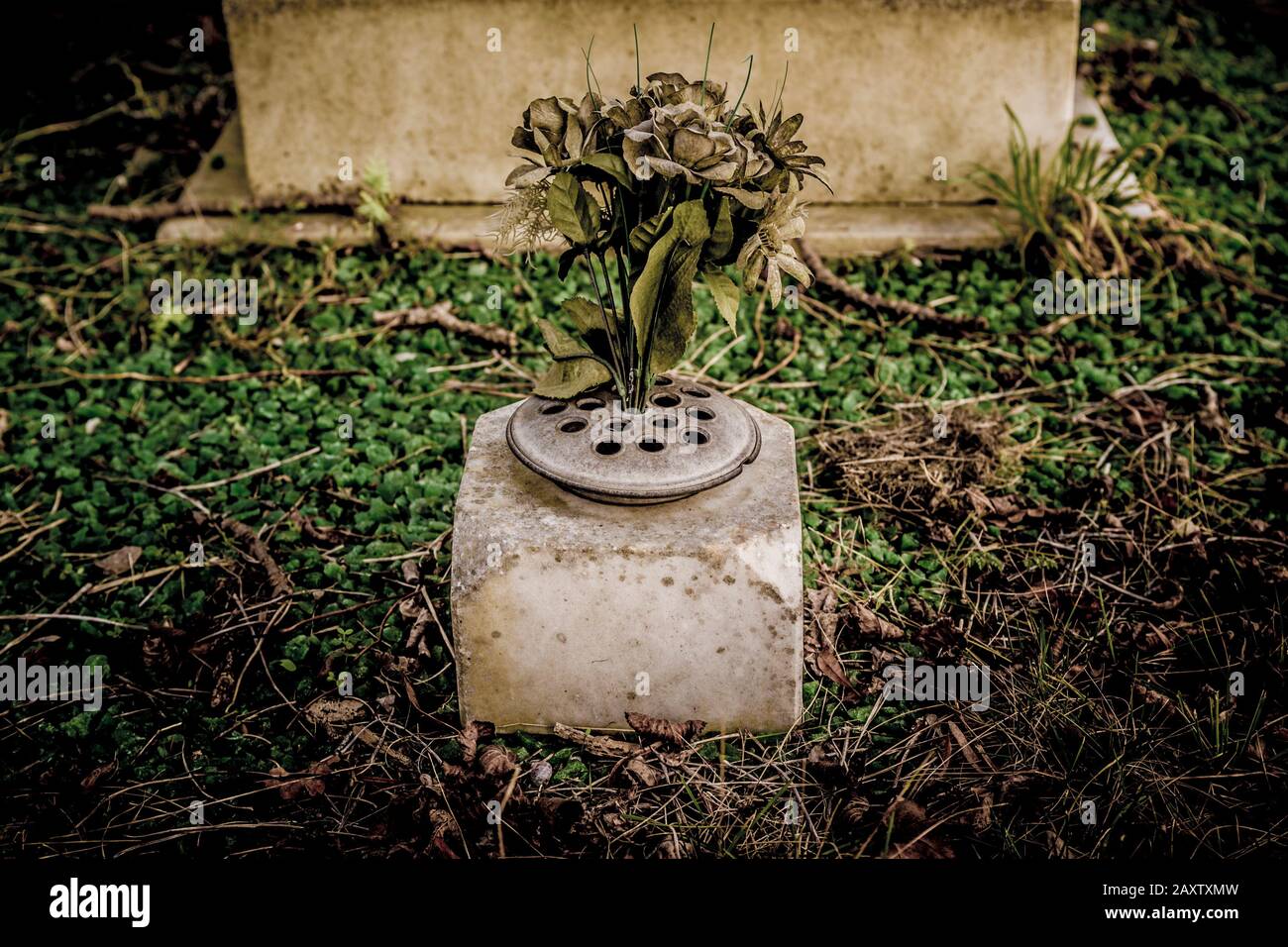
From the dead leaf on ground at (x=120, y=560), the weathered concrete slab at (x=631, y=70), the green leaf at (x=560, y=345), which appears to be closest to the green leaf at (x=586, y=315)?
the green leaf at (x=560, y=345)

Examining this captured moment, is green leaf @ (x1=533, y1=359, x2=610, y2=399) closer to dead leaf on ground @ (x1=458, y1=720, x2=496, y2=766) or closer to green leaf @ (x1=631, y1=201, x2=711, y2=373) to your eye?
green leaf @ (x1=631, y1=201, x2=711, y2=373)

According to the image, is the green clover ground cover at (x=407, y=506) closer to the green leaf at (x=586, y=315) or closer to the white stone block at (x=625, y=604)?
the white stone block at (x=625, y=604)

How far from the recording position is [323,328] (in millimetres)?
4328

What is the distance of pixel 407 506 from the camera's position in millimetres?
3469

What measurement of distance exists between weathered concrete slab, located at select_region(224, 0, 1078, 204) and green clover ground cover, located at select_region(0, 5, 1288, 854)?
474 mm

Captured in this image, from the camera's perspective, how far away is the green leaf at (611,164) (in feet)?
7.45

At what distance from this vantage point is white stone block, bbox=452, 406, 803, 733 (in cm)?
245

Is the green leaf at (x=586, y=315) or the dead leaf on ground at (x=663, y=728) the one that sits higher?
the green leaf at (x=586, y=315)

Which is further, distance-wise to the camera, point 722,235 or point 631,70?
point 631,70

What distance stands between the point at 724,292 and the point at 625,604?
0.73 m

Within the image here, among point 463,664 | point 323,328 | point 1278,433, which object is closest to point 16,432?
point 323,328

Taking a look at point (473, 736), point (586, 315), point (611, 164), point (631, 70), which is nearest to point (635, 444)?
point (586, 315)

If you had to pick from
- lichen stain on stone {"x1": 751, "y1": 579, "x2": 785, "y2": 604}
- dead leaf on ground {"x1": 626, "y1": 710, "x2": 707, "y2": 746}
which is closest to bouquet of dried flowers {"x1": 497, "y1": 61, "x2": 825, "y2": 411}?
lichen stain on stone {"x1": 751, "y1": 579, "x2": 785, "y2": 604}

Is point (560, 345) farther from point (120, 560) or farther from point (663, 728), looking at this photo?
point (120, 560)
